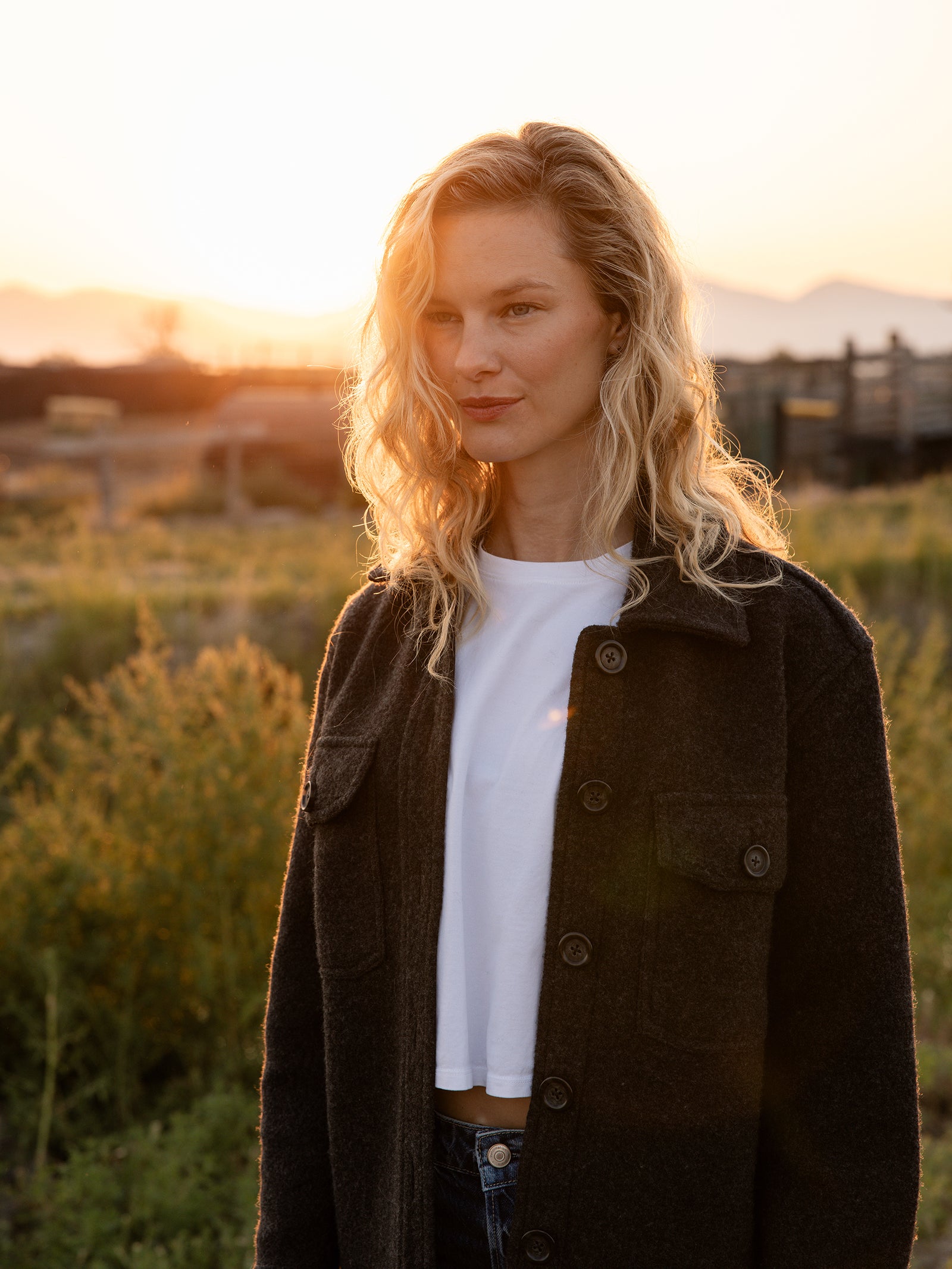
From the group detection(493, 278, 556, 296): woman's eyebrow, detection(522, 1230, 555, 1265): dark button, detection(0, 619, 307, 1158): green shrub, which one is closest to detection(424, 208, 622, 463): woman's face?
detection(493, 278, 556, 296): woman's eyebrow

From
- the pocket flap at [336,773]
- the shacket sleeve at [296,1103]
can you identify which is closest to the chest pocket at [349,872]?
the pocket flap at [336,773]

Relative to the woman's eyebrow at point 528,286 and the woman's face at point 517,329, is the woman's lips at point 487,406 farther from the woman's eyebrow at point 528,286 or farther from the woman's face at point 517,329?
the woman's eyebrow at point 528,286

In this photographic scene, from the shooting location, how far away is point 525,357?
165cm

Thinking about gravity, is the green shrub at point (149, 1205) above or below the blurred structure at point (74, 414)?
below

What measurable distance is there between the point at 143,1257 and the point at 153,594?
4.91m

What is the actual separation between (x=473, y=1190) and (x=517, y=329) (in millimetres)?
1301

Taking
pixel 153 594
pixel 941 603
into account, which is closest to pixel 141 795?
pixel 153 594

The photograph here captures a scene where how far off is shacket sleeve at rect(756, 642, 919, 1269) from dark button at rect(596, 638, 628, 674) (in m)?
0.25

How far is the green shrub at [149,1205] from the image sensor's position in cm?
289

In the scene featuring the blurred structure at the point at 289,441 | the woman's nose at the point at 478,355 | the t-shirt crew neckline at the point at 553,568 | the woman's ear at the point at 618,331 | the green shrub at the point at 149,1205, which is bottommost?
the green shrub at the point at 149,1205

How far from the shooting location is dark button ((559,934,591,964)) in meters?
1.47

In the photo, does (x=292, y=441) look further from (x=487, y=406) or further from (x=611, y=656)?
(x=611, y=656)

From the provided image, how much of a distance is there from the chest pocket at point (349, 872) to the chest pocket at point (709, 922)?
1.47ft

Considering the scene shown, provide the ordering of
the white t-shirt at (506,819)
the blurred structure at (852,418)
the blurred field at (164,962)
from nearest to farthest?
the white t-shirt at (506,819)
the blurred field at (164,962)
the blurred structure at (852,418)
